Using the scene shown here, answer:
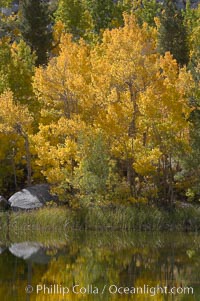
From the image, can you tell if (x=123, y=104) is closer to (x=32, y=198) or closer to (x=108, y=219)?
(x=108, y=219)

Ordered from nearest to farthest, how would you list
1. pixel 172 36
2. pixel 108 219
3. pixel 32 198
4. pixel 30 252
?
pixel 30 252 → pixel 108 219 → pixel 32 198 → pixel 172 36

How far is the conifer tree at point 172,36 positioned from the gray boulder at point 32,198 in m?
19.8

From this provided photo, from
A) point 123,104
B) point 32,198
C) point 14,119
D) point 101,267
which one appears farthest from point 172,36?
point 101,267

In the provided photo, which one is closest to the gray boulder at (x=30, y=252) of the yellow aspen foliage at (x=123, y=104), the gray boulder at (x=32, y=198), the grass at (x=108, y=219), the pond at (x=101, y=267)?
the pond at (x=101, y=267)

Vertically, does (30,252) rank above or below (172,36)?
below

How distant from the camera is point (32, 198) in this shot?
3803 centimetres

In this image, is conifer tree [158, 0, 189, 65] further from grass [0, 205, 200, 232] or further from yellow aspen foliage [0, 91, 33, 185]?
grass [0, 205, 200, 232]

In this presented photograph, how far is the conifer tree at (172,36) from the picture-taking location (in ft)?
179

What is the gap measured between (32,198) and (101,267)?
1615 centimetres

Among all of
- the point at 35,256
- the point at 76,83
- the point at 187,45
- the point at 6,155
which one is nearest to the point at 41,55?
the point at 187,45

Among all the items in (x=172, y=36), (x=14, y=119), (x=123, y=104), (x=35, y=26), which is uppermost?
(x=35, y=26)

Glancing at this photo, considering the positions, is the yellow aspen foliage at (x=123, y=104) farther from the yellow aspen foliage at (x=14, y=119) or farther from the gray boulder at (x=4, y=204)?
the gray boulder at (x=4, y=204)

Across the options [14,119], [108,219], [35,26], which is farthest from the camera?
[35,26]

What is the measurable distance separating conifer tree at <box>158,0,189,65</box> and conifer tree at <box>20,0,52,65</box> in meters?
9.93
